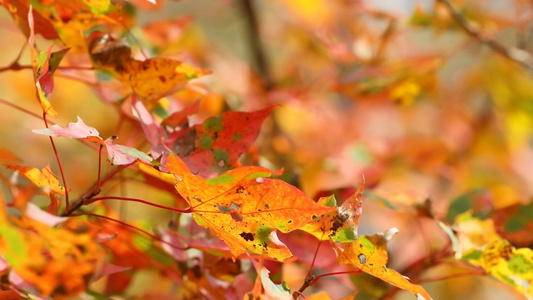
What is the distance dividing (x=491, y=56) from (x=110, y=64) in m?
0.99

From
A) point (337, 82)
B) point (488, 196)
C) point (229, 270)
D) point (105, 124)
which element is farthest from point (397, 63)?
point (105, 124)

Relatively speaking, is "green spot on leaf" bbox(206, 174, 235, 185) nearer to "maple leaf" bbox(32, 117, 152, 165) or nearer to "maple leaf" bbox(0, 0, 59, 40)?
"maple leaf" bbox(32, 117, 152, 165)

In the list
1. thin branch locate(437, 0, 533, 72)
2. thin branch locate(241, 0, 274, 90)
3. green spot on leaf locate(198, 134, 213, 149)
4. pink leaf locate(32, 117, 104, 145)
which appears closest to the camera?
pink leaf locate(32, 117, 104, 145)

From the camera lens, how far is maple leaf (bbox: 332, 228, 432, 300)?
1.22 ft

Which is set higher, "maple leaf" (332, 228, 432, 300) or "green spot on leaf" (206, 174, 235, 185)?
"green spot on leaf" (206, 174, 235, 185)

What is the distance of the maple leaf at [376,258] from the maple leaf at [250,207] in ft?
0.14

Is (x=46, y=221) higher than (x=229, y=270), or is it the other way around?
(x=46, y=221)

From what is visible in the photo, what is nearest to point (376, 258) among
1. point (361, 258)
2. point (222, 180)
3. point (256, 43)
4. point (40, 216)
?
point (361, 258)

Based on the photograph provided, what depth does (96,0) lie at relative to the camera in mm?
447

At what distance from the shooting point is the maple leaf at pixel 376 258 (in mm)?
371

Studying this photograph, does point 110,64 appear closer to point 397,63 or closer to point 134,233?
point 134,233

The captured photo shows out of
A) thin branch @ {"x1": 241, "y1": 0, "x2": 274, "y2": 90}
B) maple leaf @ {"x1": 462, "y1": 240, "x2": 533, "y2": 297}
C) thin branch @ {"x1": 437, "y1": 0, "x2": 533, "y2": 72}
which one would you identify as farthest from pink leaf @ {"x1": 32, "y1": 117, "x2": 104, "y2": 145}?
thin branch @ {"x1": 241, "y1": 0, "x2": 274, "y2": 90}

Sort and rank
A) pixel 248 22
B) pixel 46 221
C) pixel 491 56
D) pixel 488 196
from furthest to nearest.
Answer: pixel 491 56 < pixel 248 22 < pixel 488 196 < pixel 46 221

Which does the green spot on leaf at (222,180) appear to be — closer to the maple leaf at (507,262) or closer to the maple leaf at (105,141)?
the maple leaf at (105,141)
